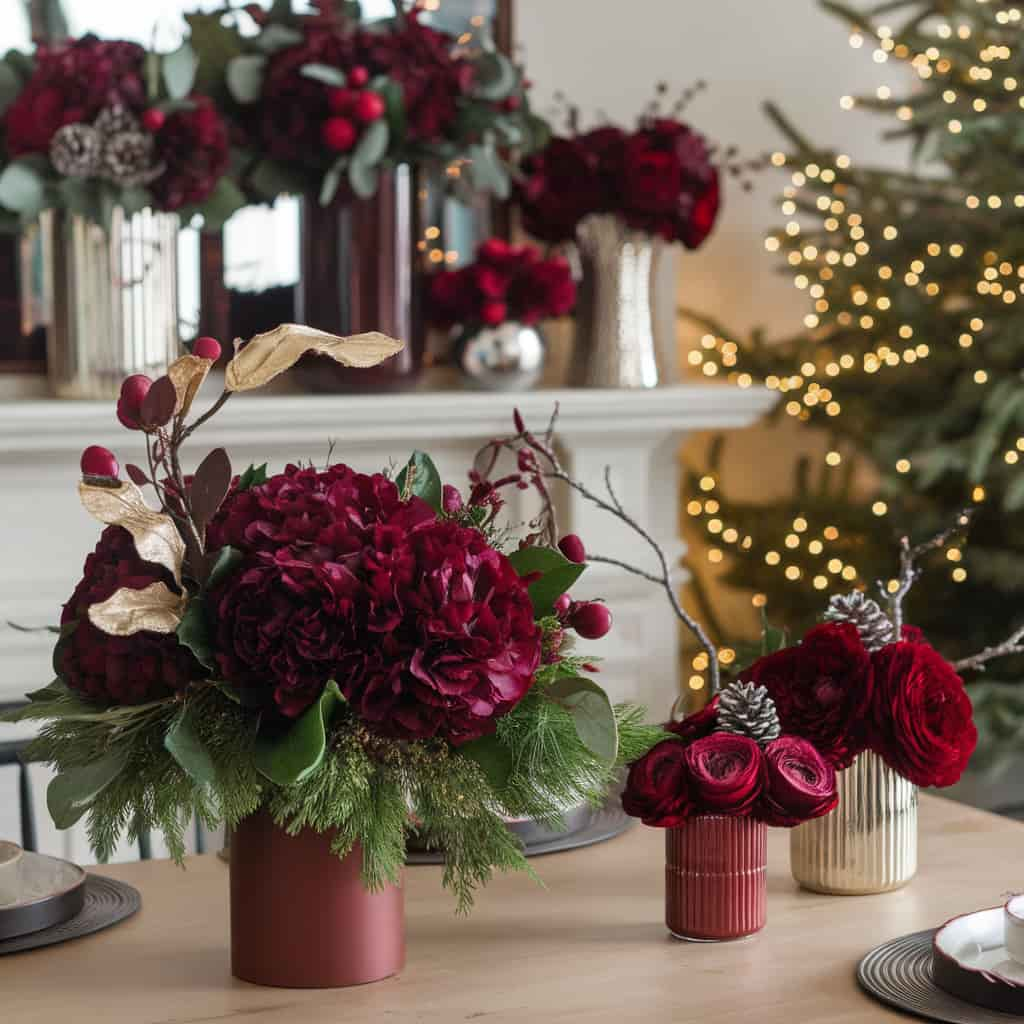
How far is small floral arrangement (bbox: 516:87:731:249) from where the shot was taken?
2.46 m

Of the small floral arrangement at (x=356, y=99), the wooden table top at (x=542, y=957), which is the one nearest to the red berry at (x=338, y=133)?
the small floral arrangement at (x=356, y=99)

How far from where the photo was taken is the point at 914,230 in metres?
2.68

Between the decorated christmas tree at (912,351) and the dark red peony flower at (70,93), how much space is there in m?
1.07

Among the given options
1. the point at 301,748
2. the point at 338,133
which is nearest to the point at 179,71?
the point at 338,133

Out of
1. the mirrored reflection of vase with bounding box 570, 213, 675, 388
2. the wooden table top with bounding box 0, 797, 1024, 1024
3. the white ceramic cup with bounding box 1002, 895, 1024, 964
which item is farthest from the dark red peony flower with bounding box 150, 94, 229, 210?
the white ceramic cup with bounding box 1002, 895, 1024, 964

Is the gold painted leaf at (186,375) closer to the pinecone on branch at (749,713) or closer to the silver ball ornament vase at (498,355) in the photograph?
the pinecone on branch at (749,713)

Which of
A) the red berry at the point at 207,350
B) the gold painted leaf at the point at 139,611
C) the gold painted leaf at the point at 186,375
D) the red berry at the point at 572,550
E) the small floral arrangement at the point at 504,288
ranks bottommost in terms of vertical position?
the gold painted leaf at the point at 139,611

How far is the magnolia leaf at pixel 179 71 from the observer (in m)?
2.22

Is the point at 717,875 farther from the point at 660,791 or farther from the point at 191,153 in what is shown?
the point at 191,153

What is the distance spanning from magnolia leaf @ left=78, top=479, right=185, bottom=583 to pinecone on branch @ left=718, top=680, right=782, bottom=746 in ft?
1.45

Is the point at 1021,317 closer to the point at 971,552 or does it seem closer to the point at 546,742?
the point at 971,552

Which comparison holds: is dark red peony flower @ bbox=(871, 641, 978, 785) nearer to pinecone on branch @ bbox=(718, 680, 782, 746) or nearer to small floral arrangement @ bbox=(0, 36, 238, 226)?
pinecone on branch @ bbox=(718, 680, 782, 746)

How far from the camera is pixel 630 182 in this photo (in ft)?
8.06

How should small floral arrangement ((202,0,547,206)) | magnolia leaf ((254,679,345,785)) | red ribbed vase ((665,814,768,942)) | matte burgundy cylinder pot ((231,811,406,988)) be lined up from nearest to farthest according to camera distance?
magnolia leaf ((254,679,345,785)), matte burgundy cylinder pot ((231,811,406,988)), red ribbed vase ((665,814,768,942)), small floral arrangement ((202,0,547,206))
